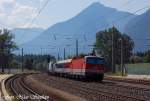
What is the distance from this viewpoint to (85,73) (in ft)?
157

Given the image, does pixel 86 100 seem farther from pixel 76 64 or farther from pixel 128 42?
pixel 128 42

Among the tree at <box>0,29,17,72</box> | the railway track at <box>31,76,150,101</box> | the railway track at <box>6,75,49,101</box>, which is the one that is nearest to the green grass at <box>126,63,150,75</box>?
the railway track at <box>6,75,49,101</box>

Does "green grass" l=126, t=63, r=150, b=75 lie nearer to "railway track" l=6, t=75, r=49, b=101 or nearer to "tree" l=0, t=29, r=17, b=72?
"railway track" l=6, t=75, r=49, b=101

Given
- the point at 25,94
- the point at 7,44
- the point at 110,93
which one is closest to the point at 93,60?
the point at 25,94

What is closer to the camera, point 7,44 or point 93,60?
point 93,60

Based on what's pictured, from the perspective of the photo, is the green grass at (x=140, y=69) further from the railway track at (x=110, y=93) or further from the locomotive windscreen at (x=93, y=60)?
the railway track at (x=110, y=93)

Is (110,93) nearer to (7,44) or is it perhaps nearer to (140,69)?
(140,69)

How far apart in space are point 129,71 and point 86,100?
5309 cm

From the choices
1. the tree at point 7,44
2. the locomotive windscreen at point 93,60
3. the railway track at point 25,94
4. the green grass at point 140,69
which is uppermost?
the tree at point 7,44

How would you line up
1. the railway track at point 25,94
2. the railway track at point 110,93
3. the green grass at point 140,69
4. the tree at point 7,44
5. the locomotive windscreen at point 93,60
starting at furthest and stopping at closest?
the tree at point 7,44 < the green grass at point 140,69 < the locomotive windscreen at point 93,60 < the railway track at point 110,93 < the railway track at point 25,94

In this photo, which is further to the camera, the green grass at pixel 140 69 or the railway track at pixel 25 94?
the green grass at pixel 140 69

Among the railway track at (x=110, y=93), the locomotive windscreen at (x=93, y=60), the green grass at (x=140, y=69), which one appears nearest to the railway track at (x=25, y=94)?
the railway track at (x=110, y=93)

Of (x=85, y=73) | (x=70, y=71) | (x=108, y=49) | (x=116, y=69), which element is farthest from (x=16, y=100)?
(x=108, y=49)

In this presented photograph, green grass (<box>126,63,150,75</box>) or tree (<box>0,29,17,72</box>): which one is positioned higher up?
tree (<box>0,29,17,72</box>)
